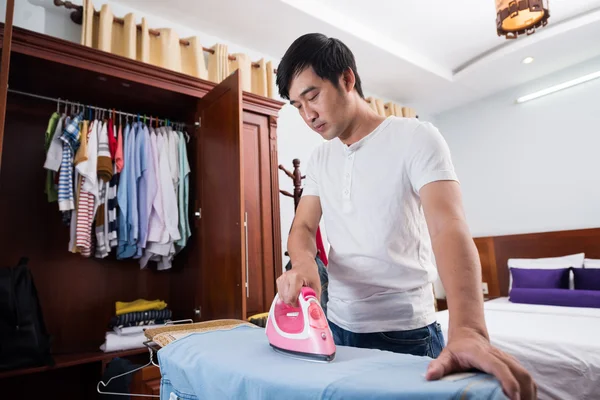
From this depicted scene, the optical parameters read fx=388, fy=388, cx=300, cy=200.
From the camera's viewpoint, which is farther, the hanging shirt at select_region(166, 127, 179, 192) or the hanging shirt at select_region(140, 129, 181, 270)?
the hanging shirt at select_region(166, 127, 179, 192)

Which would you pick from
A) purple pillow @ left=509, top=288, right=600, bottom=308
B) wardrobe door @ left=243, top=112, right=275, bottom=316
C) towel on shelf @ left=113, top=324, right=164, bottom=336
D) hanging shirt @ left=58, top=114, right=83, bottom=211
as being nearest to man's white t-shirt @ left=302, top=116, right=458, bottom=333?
wardrobe door @ left=243, top=112, right=275, bottom=316

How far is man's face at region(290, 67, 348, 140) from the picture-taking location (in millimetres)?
883

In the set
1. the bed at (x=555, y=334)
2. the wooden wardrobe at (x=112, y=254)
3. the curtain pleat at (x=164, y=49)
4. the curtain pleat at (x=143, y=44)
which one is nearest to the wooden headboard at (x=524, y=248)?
the bed at (x=555, y=334)

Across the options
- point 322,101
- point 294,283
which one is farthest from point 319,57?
point 294,283

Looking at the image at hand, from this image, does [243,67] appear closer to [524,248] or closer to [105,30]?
[105,30]

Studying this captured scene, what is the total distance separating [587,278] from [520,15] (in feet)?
6.46

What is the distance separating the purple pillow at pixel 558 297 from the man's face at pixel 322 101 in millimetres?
2606

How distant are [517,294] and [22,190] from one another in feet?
11.1

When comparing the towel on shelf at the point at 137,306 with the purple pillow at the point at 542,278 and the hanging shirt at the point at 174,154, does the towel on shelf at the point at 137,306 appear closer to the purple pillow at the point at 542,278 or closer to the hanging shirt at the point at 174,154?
the hanging shirt at the point at 174,154

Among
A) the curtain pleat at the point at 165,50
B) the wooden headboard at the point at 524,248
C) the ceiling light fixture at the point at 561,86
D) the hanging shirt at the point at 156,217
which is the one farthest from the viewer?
the ceiling light fixture at the point at 561,86

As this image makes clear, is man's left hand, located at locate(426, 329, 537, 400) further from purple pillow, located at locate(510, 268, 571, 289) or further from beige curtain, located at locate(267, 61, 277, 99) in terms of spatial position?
purple pillow, located at locate(510, 268, 571, 289)

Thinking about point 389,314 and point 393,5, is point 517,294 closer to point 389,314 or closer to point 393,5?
point 393,5

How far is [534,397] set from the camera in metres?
0.42

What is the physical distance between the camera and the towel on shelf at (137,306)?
2.07 meters
